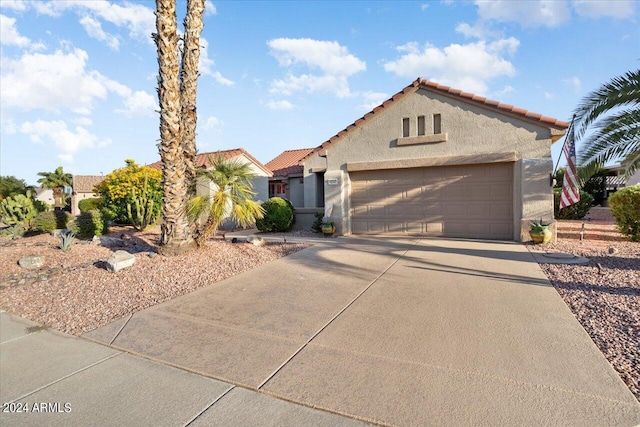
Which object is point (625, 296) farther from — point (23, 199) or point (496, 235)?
point (23, 199)

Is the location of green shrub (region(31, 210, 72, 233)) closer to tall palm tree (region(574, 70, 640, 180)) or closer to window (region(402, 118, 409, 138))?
window (region(402, 118, 409, 138))

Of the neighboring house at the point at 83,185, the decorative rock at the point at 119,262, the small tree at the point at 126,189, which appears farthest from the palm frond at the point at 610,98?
the neighboring house at the point at 83,185

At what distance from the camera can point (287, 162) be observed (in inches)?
915

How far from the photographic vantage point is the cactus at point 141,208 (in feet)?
44.7

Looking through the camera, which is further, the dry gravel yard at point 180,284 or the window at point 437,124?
the window at point 437,124

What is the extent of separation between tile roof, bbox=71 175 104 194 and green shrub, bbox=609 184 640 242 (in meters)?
52.6

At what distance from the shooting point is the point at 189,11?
796 cm

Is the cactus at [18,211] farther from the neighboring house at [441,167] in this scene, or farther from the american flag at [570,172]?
the american flag at [570,172]

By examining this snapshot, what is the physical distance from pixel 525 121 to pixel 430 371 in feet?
30.1

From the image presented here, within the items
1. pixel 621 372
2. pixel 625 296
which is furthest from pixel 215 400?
pixel 625 296

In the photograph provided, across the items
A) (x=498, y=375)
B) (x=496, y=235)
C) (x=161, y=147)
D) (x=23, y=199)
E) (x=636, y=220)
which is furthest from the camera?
(x=23, y=199)

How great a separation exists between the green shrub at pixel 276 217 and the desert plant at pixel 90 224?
18.3 feet

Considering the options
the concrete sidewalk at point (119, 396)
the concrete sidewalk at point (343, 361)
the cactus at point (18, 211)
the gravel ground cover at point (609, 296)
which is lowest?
the concrete sidewalk at point (119, 396)

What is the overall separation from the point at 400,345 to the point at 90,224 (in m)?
12.0
